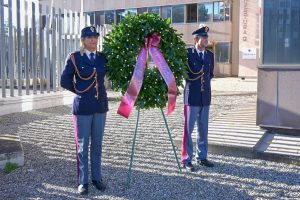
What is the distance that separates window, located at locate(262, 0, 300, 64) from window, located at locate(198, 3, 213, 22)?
24.4 metres

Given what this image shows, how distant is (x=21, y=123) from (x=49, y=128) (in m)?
1.09

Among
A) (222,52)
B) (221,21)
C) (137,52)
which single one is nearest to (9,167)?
(137,52)

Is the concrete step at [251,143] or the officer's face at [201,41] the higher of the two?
the officer's face at [201,41]

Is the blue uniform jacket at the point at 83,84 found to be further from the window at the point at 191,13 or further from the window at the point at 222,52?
the window at the point at 191,13

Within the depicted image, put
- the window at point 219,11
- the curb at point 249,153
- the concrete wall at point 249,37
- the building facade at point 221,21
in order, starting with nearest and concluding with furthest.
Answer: the curb at point 249,153 → the concrete wall at point 249,37 → the building facade at point 221,21 → the window at point 219,11

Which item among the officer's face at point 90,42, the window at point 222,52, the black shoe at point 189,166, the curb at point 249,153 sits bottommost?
the black shoe at point 189,166

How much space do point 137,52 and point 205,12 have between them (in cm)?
2786

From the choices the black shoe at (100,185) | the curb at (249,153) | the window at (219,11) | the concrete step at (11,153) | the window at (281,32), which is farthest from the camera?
the window at (219,11)

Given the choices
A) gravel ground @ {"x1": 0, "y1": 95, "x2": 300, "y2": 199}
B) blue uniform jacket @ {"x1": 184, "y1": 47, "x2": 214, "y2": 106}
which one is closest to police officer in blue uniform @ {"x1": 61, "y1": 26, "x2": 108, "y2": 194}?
gravel ground @ {"x1": 0, "y1": 95, "x2": 300, "y2": 199}

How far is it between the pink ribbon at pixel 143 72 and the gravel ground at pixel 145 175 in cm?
102

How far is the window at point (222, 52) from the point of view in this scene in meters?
31.1

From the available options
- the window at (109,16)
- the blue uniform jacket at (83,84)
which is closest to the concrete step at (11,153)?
the blue uniform jacket at (83,84)

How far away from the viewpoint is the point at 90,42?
4.75 meters

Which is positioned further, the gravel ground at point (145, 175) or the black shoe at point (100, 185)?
the black shoe at point (100, 185)
